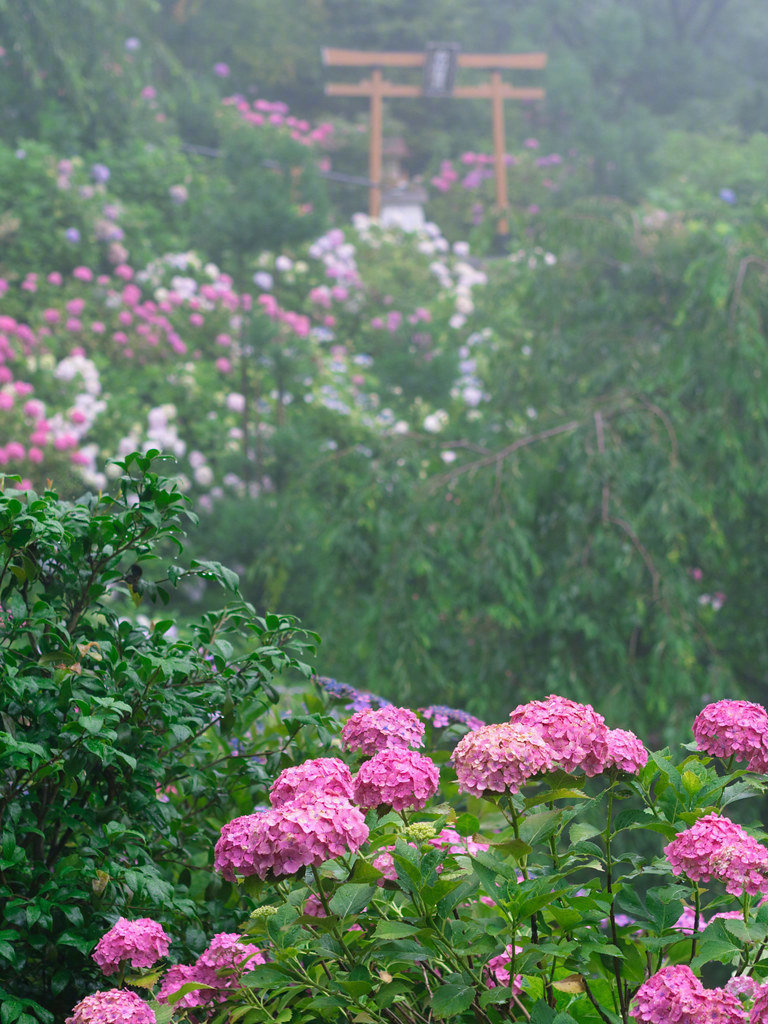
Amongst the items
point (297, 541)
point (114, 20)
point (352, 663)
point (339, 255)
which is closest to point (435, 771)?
point (352, 663)

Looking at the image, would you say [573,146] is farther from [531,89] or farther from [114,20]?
[114,20]

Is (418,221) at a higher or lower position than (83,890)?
lower

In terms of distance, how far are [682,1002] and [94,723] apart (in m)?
0.48

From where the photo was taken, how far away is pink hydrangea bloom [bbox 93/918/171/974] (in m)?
0.79

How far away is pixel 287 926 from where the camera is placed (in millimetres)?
712

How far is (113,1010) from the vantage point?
679 mm

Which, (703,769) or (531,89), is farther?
(531,89)

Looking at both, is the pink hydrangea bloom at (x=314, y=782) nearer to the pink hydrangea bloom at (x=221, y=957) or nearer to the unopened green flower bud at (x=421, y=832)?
the unopened green flower bud at (x=421, y=832)

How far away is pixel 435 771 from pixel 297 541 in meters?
2.15

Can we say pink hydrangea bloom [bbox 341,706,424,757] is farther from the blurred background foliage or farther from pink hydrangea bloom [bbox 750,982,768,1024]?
the blurred background foliage

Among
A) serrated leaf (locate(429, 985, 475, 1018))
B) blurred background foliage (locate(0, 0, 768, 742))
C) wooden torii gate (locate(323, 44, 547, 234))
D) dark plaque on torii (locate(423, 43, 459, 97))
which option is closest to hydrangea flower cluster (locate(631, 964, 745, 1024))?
serrated leaf (locate(429, 985, 475, 1018))

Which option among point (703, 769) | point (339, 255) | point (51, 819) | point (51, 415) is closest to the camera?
point (703, 769)

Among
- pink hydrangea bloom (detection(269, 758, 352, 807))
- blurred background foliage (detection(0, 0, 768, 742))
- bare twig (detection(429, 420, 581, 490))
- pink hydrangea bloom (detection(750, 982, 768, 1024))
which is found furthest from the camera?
bare twig (detection(429, 420, 581, 490))

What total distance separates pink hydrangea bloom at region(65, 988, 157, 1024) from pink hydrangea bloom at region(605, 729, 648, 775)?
369 mm
